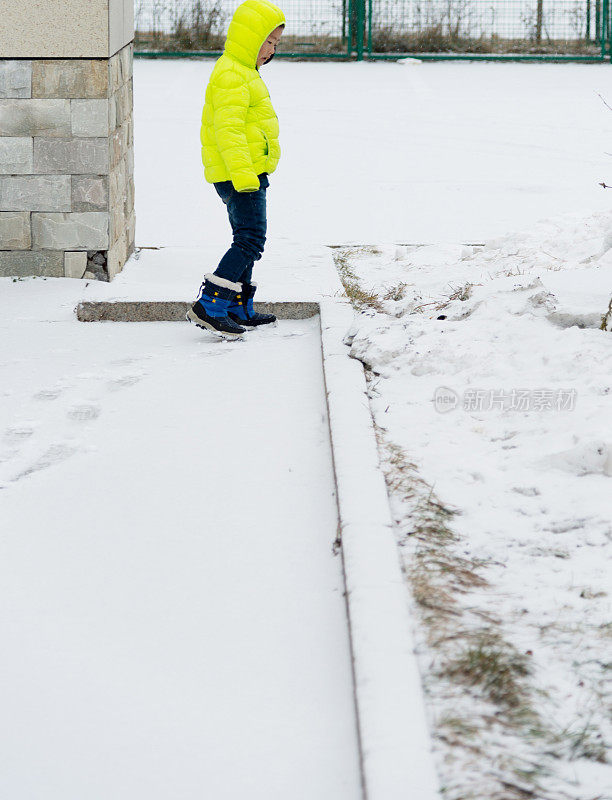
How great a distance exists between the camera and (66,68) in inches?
235

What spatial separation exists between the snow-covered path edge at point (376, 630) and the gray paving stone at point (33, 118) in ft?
8.93

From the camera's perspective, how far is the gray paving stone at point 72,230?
616cm

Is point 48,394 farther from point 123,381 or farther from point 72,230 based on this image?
point 72,230

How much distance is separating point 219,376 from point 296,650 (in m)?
2.29

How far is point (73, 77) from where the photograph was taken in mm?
5969

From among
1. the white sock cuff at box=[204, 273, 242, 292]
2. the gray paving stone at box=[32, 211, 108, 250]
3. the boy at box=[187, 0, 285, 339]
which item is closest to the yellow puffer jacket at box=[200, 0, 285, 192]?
the boy at box=[187, 0, 285, 339]

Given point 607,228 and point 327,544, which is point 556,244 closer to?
point 607,228

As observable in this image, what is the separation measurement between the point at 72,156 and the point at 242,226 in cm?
130

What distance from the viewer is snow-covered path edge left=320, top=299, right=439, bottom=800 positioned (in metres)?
2.22

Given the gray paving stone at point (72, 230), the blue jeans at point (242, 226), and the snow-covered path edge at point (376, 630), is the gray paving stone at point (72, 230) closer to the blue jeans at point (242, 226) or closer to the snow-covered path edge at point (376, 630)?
the blue jeans at point (242, 226)

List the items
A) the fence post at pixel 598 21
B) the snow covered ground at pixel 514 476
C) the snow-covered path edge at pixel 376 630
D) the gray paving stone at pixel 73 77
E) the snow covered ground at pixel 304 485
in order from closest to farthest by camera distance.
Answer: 1. the snow-covered path edge at pixel 376 630
2. the snow covered ground at pixel 514 476
3. the snow covered ground at pixel 304 485
4. the gray paving stone at pixel 73 77
5. the fence post at pixel 598 21

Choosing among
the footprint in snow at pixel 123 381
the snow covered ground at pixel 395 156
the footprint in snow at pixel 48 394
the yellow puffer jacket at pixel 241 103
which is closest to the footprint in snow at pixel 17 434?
the footprint in snow at pixel 48 394

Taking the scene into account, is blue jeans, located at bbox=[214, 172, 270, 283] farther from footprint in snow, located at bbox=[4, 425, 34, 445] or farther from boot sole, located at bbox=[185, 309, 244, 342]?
footprint in snow, located at bbox=[4, 425, 34, 445]

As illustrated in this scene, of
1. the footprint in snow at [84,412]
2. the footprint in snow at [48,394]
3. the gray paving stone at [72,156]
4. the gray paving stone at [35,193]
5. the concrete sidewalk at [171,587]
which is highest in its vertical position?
the gray paving stone at [72,156]
